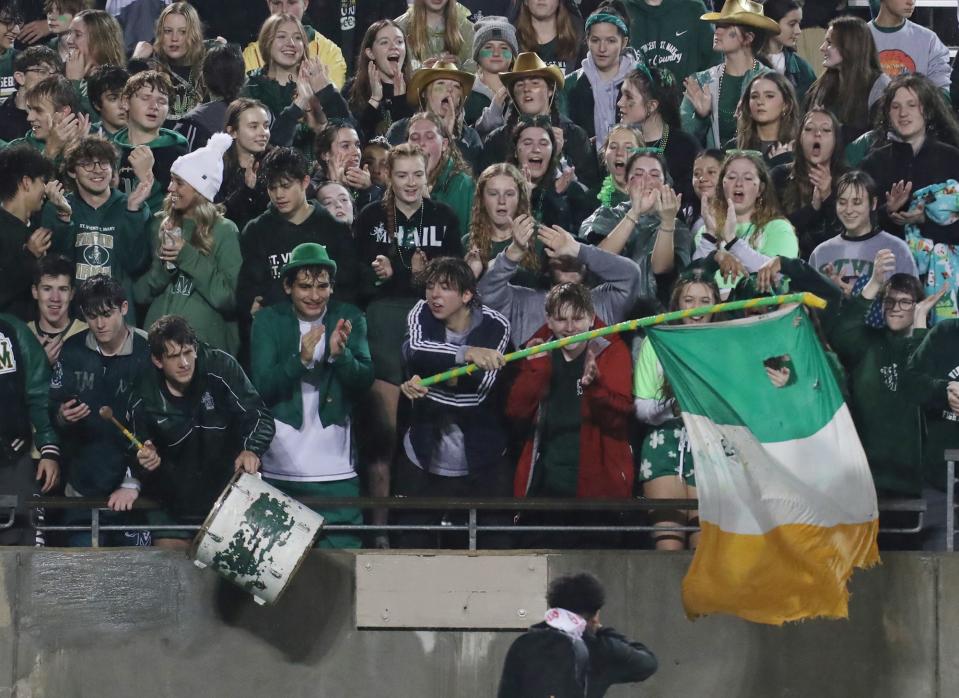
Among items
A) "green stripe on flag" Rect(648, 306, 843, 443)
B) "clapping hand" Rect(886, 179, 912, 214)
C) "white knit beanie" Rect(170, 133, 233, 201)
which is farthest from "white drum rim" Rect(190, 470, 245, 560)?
"clapping hand" Rect(886, 179, 912, 214)

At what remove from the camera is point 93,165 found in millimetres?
12711

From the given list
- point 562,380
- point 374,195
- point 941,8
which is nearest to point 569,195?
point 374,195

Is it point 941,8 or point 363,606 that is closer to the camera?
point 363,606

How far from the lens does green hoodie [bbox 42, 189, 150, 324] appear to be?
41.4ft

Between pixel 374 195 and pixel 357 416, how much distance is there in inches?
64.5

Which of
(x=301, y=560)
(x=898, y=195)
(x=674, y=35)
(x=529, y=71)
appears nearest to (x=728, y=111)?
(x=674, y=35)

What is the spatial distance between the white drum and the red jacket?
4.45ft

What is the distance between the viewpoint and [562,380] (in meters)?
11.7

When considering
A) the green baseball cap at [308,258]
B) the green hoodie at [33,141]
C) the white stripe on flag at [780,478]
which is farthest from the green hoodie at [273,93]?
the white stripe on flag at [780,478]

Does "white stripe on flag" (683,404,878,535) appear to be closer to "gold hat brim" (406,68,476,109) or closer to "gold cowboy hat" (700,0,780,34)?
"gold hat brim" (406,68,476,109)

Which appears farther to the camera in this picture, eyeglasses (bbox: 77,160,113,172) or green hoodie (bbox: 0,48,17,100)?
green hoodie (bbox: 0,48,17,100)

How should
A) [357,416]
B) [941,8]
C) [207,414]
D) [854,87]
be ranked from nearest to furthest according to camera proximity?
[207,414] < [357,416] < [854,87] < [941,8]

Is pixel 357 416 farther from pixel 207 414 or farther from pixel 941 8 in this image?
pixel 941 8

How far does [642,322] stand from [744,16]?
14.1 ft
